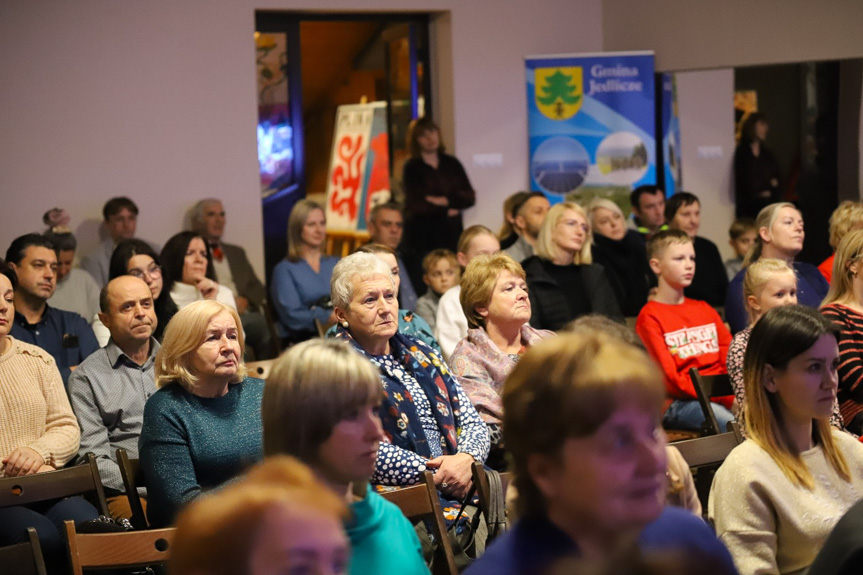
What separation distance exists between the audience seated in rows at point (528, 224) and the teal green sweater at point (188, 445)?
3628mm

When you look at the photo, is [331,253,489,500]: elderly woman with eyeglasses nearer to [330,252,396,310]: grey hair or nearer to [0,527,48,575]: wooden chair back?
[330,252,396,310]: grey hair

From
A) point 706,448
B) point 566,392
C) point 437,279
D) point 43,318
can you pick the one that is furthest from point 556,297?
point 566,392

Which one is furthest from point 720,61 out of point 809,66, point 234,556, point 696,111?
point 234,556

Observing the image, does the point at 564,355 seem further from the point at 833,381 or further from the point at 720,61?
the point at 720,61

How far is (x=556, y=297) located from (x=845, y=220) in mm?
1569

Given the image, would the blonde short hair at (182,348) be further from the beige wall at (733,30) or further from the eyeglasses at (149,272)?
the beige wall at (733,30)

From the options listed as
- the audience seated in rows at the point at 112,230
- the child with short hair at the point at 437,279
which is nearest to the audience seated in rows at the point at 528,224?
the child with short hair at the point at 437,279

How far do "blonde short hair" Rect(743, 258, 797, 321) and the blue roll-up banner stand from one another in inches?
147

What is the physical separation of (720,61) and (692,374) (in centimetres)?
403

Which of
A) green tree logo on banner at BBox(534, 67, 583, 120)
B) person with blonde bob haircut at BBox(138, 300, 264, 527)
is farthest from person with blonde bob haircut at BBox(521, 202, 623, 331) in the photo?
green tree logo on banner at BBox(534, 67, 583, 120)

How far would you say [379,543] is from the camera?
74.0 inches

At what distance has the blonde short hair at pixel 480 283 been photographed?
386 centimetres

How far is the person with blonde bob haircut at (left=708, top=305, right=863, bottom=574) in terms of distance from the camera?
2.33 metres

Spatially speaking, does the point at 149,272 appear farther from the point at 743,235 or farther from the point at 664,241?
the point at 743,235
